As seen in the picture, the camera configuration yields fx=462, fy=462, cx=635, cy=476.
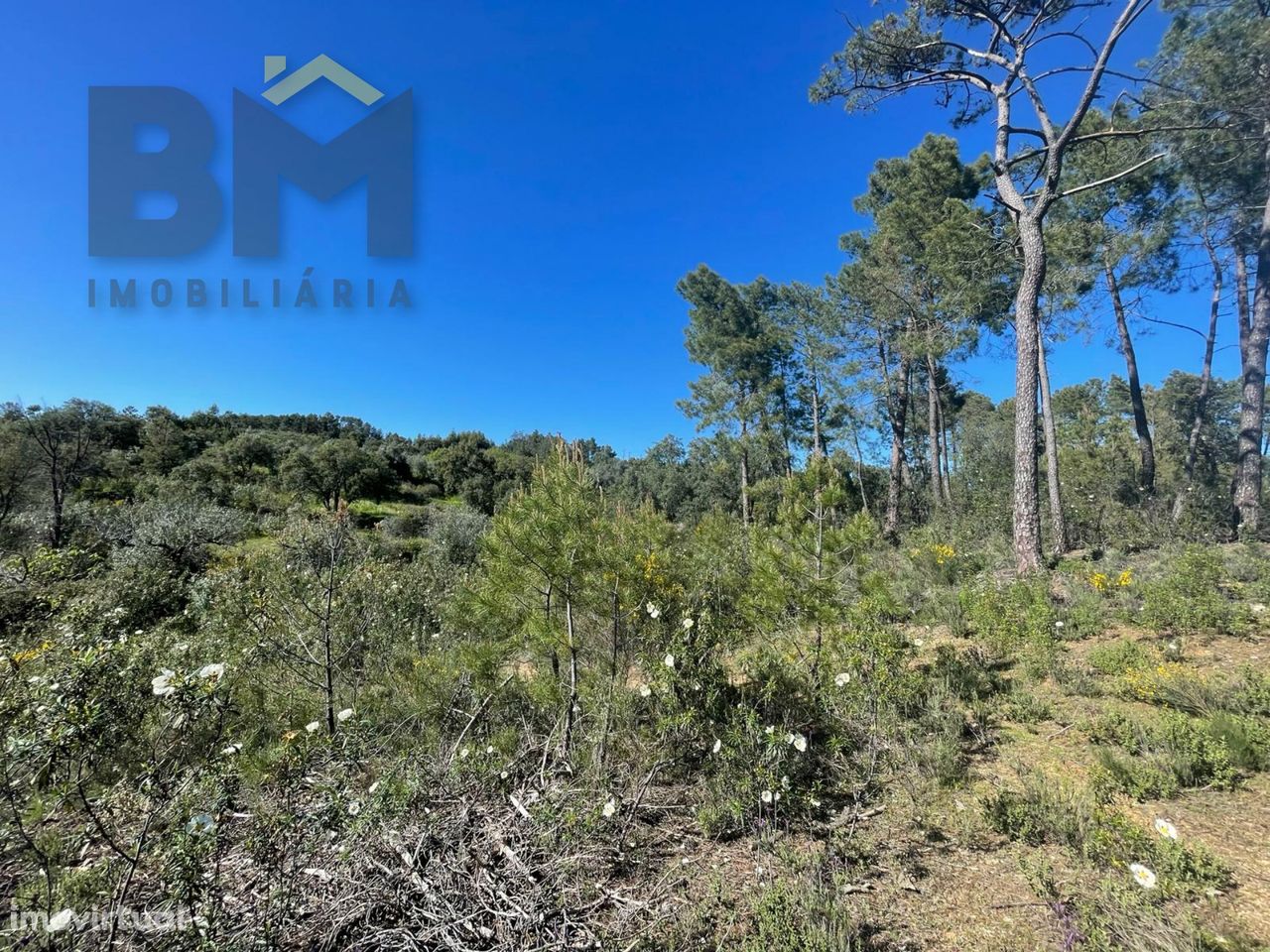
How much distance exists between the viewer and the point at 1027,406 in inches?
247

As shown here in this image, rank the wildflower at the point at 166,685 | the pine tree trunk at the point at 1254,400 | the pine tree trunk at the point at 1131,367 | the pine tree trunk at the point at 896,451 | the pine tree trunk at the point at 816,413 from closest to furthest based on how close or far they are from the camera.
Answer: the wildflower at the point at 166,685, the pine tree trunk at the point at 1254,400, the pine tree trunk at the point at 1131,367, the pine tree trunk at the point at 896,451, the pine tree trunk at the point at 816,413

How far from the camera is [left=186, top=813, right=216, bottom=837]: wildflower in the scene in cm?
157

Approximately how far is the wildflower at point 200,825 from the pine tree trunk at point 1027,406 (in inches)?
314

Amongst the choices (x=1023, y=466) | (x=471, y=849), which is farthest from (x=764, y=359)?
(x=471, y=849)

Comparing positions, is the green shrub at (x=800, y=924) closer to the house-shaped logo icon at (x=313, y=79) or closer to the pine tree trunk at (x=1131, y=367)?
the house-shaped logo icon at (x=313, y=79)

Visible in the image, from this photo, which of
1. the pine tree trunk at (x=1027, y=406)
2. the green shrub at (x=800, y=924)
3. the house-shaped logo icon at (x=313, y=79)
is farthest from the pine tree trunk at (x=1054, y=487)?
the house-shaped logo icon at (x=313, y=79)

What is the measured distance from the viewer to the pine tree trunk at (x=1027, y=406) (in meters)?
6.18

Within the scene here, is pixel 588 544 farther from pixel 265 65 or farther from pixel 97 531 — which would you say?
pixel 97 531

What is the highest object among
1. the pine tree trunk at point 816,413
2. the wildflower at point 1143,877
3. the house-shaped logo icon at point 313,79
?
the house-shaped logo icon at point 313,79

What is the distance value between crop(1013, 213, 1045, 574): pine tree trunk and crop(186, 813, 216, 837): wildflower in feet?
26.2

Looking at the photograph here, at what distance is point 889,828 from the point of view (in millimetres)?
2459

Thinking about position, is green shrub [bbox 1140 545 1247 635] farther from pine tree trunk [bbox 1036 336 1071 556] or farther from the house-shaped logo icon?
the house-shaped logo icon

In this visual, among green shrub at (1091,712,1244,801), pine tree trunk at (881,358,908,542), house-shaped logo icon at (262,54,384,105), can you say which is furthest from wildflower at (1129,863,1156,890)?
pine tree trunk at (881,358,908,542)

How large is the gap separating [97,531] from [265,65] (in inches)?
401
